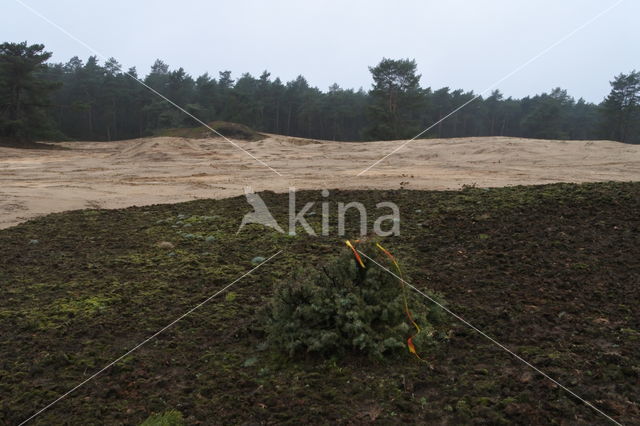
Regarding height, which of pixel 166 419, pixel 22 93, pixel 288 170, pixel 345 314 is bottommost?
pixel 166 419

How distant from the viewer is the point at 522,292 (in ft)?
11.7

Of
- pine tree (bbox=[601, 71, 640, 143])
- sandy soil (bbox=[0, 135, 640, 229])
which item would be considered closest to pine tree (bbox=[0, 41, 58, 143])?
sandy soil (bbox=[0, 135, 640, 229])

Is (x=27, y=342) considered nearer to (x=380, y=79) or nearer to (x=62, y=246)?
(x=62, y=246)

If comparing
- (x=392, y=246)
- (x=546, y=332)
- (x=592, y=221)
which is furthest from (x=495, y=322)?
(x=592, y=221)

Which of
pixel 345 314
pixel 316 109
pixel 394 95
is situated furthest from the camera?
pixel 316 109

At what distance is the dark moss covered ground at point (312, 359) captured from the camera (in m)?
2.36

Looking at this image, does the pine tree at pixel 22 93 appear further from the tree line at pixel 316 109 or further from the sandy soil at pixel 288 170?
the sandy soil at pixel 288 170

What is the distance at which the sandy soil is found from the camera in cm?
858

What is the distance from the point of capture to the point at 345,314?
2777mm

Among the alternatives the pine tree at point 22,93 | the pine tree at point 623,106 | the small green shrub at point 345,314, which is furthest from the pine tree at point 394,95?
the small green shrub at point 345,314

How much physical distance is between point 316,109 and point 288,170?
32.4 meters

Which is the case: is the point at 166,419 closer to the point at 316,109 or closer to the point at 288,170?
the point at 288,170

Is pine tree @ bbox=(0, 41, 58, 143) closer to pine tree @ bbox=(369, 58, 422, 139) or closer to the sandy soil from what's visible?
the sandy soil

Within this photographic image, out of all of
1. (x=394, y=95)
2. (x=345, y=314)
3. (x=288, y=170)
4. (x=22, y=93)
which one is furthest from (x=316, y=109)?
(x=345, y=314)
